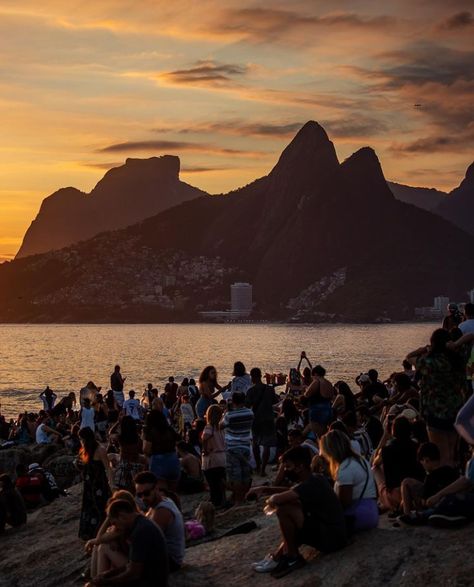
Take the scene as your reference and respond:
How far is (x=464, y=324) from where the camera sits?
40.4ft

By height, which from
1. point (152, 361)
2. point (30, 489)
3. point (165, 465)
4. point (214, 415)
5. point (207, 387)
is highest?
point (207, 387)

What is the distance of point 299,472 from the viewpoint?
→ 1018 centimetres

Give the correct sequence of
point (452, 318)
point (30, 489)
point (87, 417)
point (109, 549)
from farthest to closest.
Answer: point (87, 417)
point (30, 489)
point (452, 318)
point (109, 549)

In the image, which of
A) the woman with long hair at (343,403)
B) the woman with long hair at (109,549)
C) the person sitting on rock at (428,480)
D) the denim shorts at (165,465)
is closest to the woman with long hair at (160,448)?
the denim shorts at (165,465)

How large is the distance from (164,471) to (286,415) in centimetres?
546

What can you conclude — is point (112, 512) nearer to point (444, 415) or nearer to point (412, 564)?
point (412, 564)

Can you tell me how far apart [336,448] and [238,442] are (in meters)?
4.24

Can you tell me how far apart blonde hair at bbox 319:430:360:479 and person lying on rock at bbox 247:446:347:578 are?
0.68 feet

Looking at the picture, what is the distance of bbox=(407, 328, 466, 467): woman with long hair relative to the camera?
1141 centimetres

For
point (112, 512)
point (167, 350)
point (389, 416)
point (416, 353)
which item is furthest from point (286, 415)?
point (167, 350)

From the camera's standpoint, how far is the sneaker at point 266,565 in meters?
10.5

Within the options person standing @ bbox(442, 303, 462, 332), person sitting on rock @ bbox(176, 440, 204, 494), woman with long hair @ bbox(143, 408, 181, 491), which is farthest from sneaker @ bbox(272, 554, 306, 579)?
person sitting on rock @ bbox(176, 440, 204, 494)

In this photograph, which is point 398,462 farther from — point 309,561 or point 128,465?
point 128,465

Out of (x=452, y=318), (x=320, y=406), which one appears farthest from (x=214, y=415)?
(x=452, y=318)
